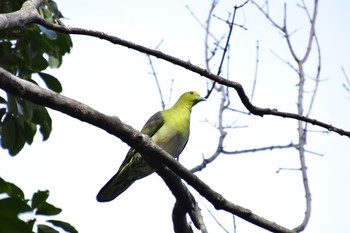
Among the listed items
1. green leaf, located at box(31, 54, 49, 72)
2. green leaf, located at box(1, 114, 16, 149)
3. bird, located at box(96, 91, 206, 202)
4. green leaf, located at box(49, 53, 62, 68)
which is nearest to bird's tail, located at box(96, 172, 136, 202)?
bird, located at box(96, 91, 206, 202)

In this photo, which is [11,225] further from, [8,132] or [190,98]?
[190,98]

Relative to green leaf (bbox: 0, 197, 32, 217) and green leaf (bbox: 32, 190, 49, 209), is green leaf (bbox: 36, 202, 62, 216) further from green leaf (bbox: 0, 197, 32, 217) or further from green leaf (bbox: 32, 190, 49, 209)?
green leaf (bbox: 0, 197, 32, 217)

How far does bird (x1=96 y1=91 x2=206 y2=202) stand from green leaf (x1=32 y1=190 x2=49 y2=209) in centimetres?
229

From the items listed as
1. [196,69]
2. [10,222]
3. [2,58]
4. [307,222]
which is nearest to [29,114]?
[2,58]

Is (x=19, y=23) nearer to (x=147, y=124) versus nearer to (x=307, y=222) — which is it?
(x=307, y=222)

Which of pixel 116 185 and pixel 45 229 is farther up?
pixel 116 185

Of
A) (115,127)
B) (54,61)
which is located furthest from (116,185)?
(115,127)

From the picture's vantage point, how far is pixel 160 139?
232 inches

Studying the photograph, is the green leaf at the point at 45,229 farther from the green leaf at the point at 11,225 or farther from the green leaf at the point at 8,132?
the green leaf at the point at 8,132

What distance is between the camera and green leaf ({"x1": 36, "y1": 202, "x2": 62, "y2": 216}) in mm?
2818

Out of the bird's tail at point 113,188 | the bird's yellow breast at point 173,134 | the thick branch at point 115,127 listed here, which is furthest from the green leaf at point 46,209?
the bird's yellow breast at point 173,134

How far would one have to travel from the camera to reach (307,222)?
15.7 ft

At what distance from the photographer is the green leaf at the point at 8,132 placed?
3590 millimetres

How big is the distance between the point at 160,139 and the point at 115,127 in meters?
3.41
